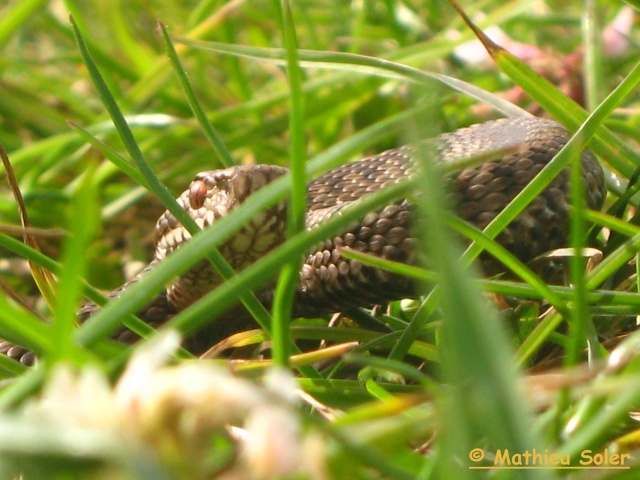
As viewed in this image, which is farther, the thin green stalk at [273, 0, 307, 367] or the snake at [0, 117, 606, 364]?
the snake at [0, 117, 606, 364]

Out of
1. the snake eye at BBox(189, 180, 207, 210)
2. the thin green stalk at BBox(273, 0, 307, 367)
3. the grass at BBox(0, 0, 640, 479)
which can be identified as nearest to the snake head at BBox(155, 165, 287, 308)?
the snake eye at BBox(189, 180, 207, 210)

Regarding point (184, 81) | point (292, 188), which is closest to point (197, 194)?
point (184, 81)

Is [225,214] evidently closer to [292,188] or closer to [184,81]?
[184,81]

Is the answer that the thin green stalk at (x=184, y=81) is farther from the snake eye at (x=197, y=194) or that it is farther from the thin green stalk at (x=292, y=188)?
the snake eye at (x=197, y=194)

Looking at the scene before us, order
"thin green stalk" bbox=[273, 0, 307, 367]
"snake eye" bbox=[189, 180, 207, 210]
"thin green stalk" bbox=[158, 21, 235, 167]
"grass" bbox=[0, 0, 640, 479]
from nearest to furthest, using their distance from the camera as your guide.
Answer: "grass" bbox=[0, 0, 640, 479]
"thin green stalk" bbox=[273, 0, 307, 367]
"thin green stalk" bbox=[158, 21, 235, 167]
"snake eye" bbox=[189, 180, 207, 210]

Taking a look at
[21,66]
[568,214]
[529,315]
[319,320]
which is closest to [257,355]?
[319,320]

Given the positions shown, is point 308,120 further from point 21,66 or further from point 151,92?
point 21,66

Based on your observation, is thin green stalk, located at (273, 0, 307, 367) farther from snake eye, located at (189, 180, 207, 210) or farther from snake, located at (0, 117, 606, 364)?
snake eye, located at (189, 180, 207, 210)
